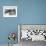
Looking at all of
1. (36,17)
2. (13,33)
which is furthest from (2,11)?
(36,17)

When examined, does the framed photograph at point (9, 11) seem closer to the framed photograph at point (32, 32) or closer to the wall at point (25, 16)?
the wall at point (25, 16)

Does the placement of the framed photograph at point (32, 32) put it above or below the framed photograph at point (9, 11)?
below

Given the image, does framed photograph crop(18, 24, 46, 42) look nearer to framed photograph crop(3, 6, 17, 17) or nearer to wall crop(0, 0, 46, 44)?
wall crop(0, 0, 46, 44)

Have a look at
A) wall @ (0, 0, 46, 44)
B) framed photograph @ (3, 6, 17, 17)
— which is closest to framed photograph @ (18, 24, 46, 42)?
wall @ (0, 0, 46, 44)

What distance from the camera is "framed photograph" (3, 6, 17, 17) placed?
152 inches

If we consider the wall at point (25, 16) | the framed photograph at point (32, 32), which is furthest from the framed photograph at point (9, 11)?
the framed photograph at point (32, 32)

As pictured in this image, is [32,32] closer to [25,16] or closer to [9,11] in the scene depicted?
[25,16]

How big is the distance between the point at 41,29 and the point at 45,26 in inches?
5.7

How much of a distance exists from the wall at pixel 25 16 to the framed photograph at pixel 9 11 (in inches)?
4.6

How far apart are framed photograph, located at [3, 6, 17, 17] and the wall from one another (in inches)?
4.6

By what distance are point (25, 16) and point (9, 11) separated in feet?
1.61

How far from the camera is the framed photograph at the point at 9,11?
12.7 ft

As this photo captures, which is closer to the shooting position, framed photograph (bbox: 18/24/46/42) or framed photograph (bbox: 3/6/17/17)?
framed photograph (bbox: 18/24/46/42)

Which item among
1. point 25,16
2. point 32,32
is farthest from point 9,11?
point 32,32
